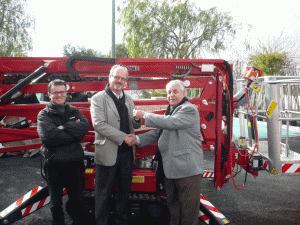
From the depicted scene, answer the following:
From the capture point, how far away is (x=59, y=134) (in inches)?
109

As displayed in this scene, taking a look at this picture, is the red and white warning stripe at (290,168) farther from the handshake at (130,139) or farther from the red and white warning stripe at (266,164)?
the handshake at (130,139)

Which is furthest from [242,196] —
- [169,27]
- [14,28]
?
[14,28]

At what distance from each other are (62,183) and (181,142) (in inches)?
57.5

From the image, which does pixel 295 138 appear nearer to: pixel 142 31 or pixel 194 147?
pixel 194 147

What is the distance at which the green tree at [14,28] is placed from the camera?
1925 cm

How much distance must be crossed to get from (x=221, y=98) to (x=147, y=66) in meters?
1.10

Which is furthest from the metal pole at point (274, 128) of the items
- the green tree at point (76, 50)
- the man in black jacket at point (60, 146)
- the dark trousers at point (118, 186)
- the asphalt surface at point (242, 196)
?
the green tree at point (76, 50)

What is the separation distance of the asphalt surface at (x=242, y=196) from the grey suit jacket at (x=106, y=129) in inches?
49.5

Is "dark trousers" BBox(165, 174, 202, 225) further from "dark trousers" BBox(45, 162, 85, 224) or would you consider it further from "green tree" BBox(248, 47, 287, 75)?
"green tree" BBox(248, 47, 287, 75)

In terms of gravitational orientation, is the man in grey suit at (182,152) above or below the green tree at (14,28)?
below

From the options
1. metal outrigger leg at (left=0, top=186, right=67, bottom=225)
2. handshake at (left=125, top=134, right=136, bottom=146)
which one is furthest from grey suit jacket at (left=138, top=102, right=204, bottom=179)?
metal outrigger leg at (left=0, top=186, right=67, bottom=225)

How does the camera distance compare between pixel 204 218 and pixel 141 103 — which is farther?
pixel 141 103

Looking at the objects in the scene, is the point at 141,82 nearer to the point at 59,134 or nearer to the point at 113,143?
the point at 113,143

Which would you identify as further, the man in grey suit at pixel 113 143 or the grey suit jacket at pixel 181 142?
the man in grey suit at pixel 113 143
